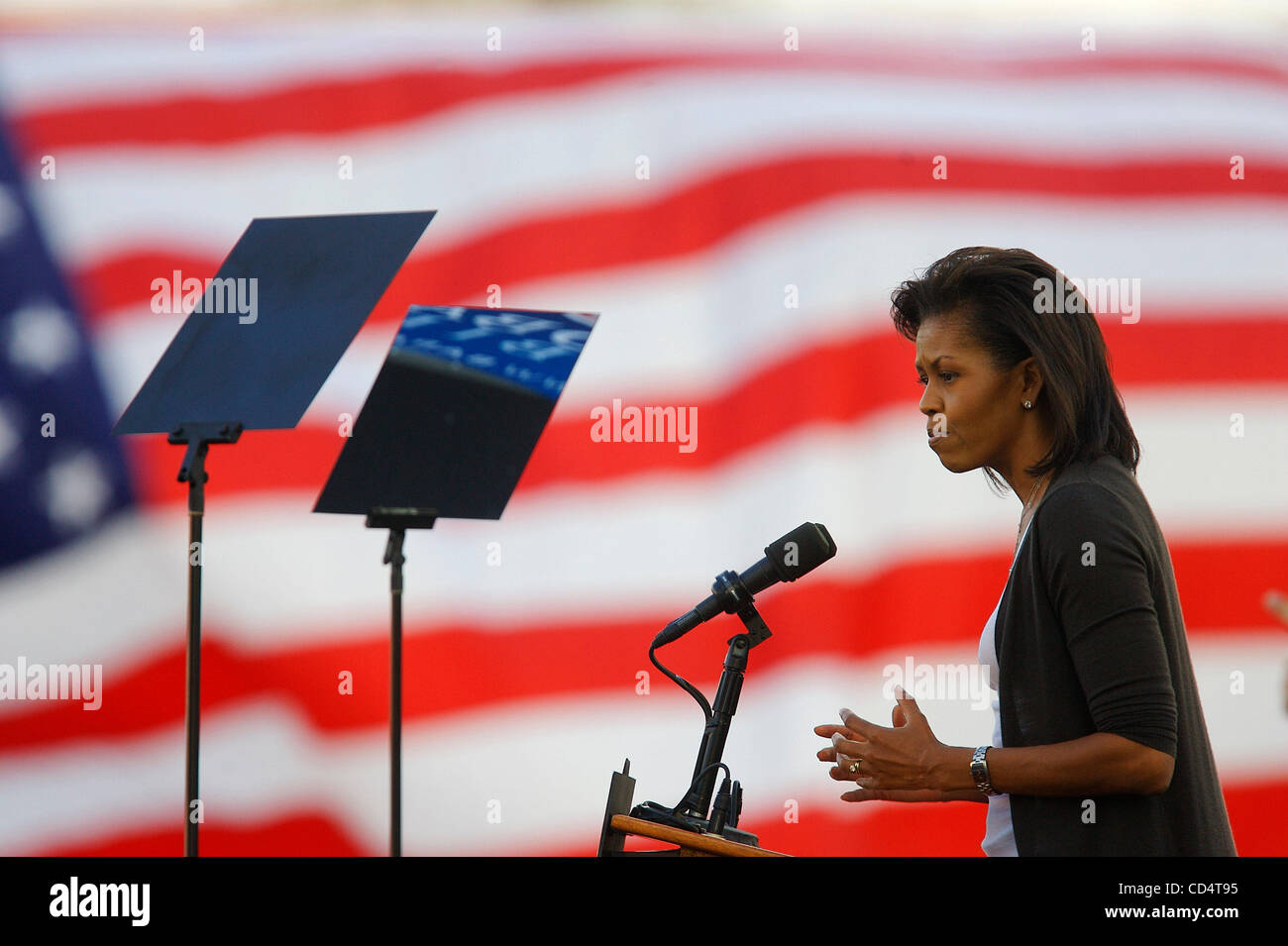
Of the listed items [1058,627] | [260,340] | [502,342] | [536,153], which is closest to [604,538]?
[536,153]

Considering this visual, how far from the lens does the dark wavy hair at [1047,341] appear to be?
4.71ft

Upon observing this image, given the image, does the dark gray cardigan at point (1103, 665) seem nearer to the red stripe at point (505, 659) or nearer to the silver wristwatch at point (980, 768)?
the silver wristwatch at point (980, 768)

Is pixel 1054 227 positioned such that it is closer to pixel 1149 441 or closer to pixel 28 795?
pixel 1149 441

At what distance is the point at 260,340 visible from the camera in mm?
1602

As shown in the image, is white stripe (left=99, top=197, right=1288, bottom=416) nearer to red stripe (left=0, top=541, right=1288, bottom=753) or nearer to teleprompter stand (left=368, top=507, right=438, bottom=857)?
red stripe (left=0, top=541, right=1288, bottom=753)

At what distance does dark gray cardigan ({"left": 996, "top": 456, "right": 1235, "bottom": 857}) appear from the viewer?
130cm

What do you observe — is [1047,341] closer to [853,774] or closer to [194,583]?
[853,774]

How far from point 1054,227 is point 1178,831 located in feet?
6.81

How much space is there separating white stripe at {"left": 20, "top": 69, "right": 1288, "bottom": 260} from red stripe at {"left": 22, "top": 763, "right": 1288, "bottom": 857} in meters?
1.45

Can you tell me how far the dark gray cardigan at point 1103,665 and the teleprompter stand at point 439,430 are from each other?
681 millimetres

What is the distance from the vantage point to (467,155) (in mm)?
3105

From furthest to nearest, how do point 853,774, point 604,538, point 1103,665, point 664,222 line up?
point 664,222
point 604,538
point 853,774
point 1103,665

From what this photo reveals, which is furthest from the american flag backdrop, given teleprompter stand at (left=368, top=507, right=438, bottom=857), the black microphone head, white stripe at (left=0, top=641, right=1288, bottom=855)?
the black microphone head

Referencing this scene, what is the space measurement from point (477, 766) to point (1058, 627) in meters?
1.81
